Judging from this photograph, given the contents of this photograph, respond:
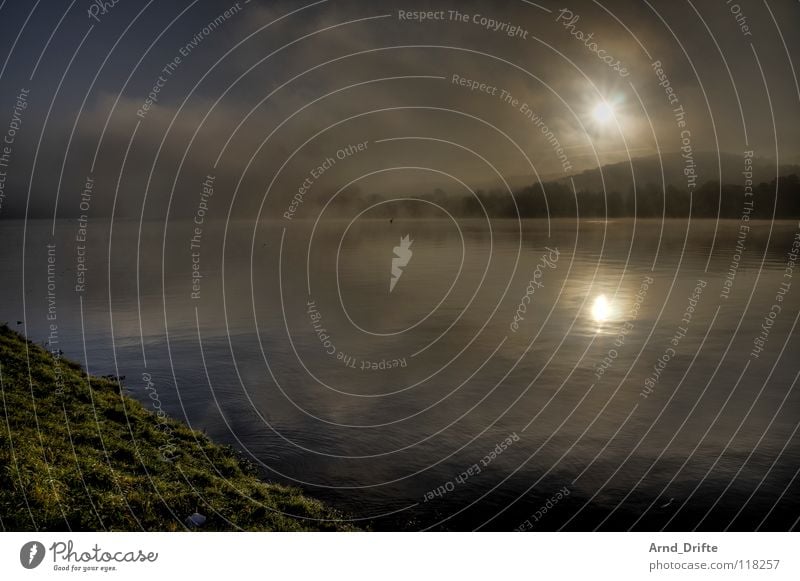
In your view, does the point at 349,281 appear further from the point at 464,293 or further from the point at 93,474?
the point at 93,474
